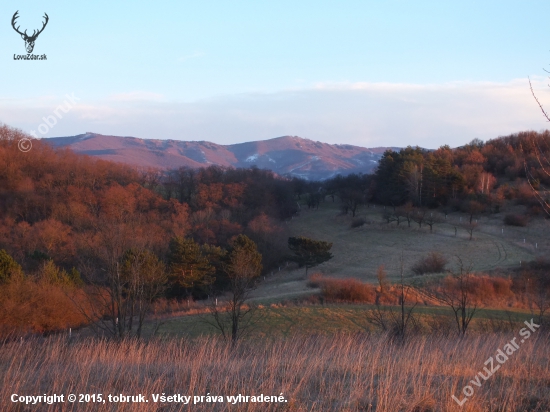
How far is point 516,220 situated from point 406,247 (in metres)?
11.3

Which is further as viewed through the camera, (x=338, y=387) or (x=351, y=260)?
(x=351, y=260)

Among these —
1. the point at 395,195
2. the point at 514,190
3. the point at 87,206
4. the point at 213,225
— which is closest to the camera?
the point at 87,206

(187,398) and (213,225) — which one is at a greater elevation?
(187,398)

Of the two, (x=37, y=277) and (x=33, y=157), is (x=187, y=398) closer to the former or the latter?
(x=37, y=277)

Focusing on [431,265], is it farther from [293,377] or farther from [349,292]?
[293,377]

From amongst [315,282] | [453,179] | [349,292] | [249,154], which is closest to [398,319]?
[349,292]

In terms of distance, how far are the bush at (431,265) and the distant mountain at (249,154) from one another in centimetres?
8827

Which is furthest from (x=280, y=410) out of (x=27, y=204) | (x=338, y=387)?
(x=27, y=204)

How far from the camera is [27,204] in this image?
142ft

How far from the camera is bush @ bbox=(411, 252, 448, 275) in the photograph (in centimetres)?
3453

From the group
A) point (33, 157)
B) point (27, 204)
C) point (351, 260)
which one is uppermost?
point (33, 157)

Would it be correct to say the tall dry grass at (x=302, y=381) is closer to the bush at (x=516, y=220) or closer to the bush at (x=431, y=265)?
the bush at (x=431, y=265)

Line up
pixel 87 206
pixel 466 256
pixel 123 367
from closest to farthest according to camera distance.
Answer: pixel 123 367
pixel 466 256
pixel 87 206

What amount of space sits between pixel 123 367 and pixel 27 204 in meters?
44.4
